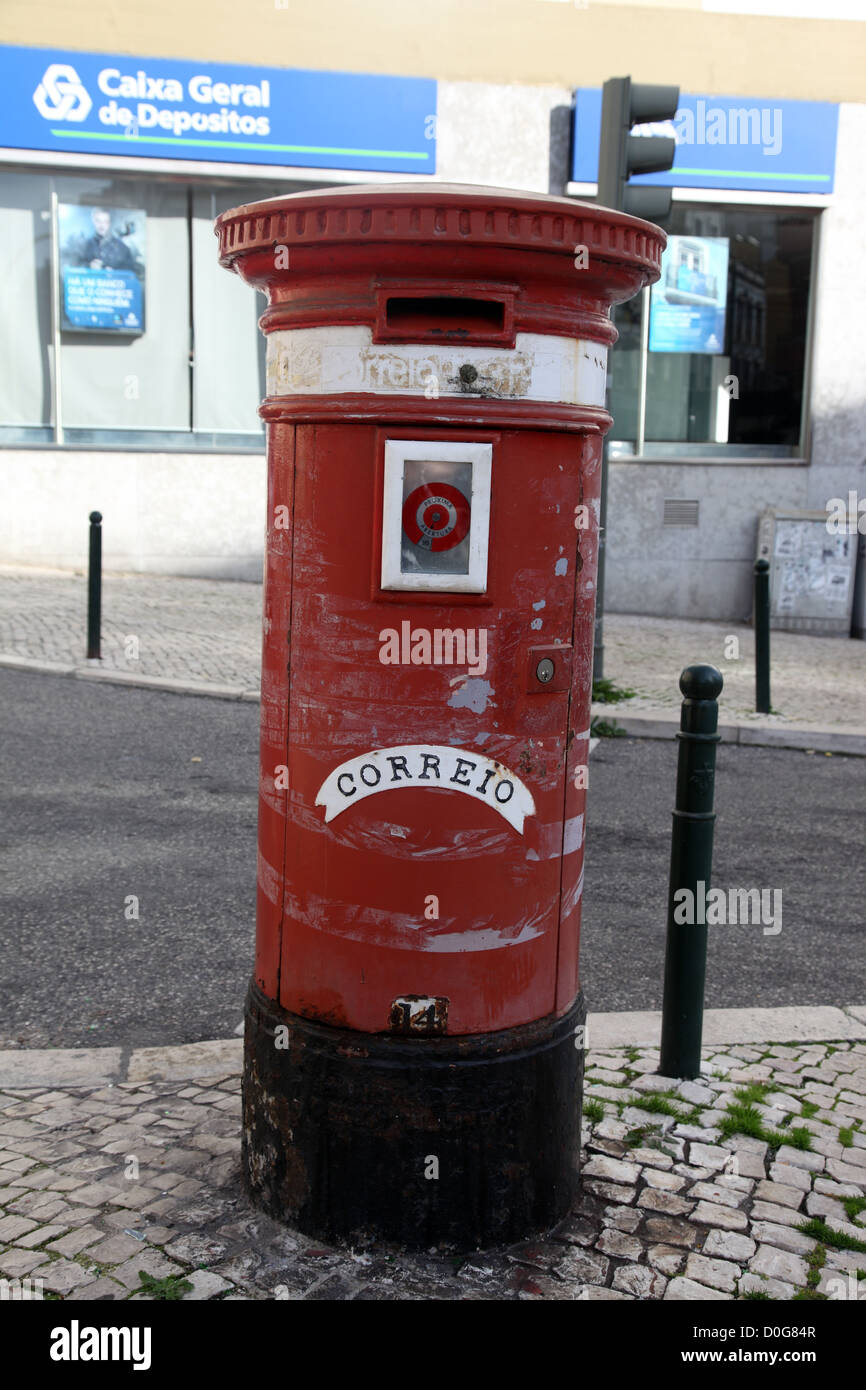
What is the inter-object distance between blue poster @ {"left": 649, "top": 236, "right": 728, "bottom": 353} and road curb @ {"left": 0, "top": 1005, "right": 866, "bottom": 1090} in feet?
40.7

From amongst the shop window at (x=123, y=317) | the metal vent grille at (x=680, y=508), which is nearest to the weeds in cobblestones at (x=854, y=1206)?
the metal vent grille at (x=680, y=508)

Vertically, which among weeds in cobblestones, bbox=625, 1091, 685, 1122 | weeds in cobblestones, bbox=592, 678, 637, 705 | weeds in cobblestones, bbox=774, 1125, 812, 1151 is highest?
weeds in cobblestones, bbox=592, 678, 637, 705

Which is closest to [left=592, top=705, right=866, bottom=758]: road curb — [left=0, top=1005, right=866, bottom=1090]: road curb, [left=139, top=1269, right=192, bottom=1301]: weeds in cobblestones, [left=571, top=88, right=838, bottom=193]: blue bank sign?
[left=0, top=1005, right=866, bottom=1090]: road curb

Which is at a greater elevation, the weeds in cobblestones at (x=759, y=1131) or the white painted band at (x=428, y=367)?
the white painted band at (x=428, y=367)

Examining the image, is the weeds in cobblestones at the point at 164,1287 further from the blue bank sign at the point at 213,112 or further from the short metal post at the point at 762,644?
the blue bank sign at the point at 213,112

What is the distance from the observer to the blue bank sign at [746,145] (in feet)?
48.4

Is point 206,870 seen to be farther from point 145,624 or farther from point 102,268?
point 102,268

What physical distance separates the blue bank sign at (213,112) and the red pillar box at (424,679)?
12.4 m

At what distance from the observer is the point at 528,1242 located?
3.08 metres

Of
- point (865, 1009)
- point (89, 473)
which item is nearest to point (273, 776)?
point (865, 1009)

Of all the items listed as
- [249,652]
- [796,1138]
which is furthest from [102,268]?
[796,1138]

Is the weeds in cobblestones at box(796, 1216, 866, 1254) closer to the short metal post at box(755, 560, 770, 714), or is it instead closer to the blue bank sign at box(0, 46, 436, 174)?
the short metal post at box(755, 560, 770, 714)

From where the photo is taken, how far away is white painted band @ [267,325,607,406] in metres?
2.78

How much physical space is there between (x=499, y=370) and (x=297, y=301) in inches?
18.8
